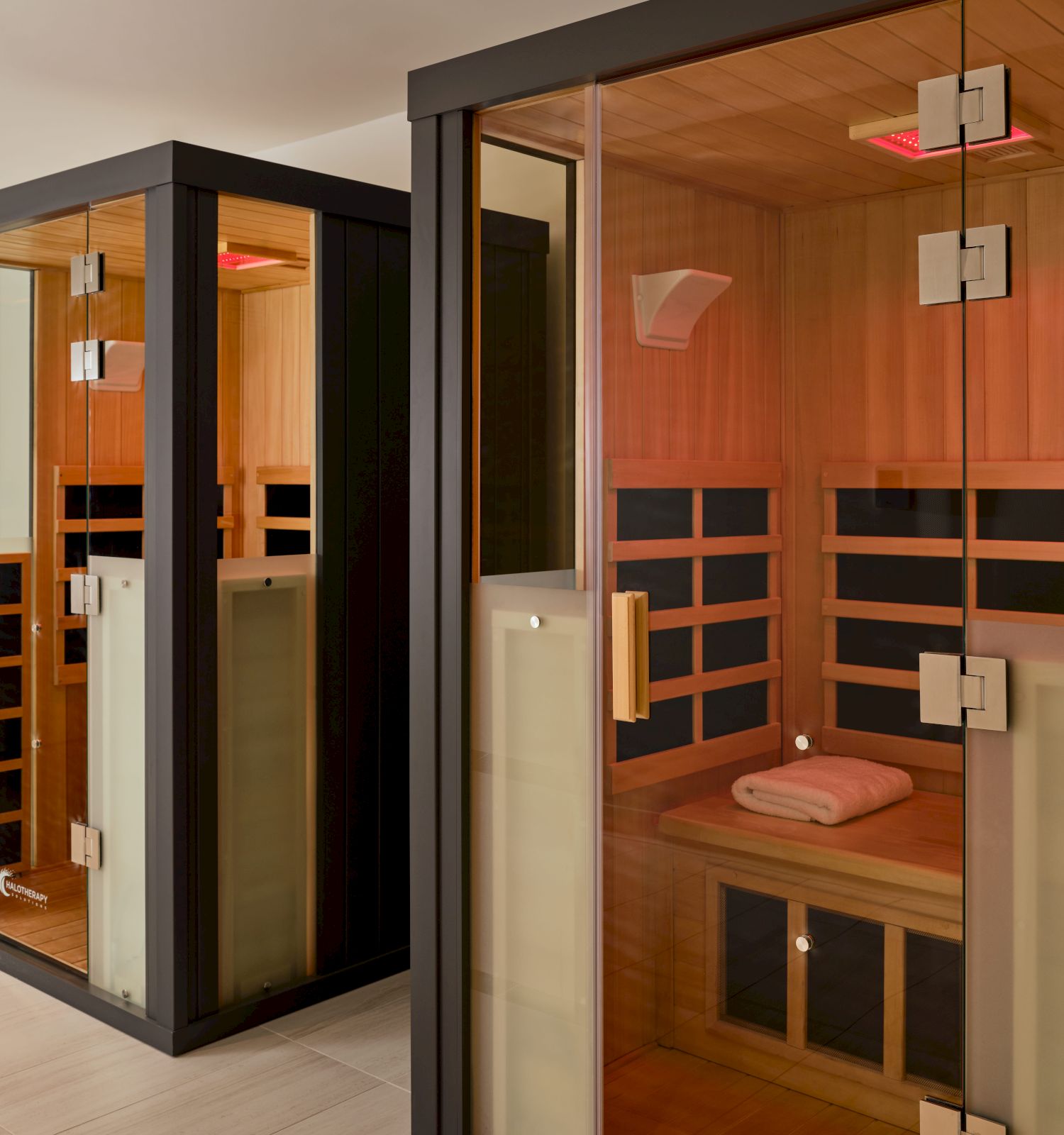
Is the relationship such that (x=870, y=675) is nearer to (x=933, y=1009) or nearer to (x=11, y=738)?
(x=933, y=1009)

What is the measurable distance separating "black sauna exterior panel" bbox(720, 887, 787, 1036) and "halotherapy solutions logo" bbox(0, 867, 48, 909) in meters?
2.04

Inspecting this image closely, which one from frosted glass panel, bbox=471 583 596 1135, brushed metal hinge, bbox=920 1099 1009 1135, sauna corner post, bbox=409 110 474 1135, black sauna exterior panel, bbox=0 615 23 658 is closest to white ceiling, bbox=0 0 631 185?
sauna corner post, bbox=409 110 474 1135

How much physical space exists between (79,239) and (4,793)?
4.70 ft

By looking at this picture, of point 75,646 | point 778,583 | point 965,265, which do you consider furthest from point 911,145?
point 75,646

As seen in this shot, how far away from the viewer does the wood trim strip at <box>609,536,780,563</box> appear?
1.80 m

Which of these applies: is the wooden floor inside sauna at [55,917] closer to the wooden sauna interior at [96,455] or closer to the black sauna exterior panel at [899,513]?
the wooden sauna interior at [96,455]

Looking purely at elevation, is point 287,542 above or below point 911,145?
below

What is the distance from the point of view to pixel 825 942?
1.74 meters

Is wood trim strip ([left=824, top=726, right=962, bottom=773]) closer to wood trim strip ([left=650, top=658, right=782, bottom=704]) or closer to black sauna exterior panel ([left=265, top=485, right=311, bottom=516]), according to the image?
wood trim strip ([left=650, top=658, right=782, bottom=704])

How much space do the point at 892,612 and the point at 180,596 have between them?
164 centimetres

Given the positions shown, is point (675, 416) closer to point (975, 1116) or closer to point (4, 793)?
point (975, 1116)

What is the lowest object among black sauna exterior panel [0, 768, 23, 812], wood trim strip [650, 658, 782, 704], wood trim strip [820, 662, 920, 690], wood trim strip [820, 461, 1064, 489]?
black sauna exterior panel [0, 768, 23, 812]

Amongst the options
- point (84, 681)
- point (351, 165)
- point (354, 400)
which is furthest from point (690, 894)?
point (351, 165)

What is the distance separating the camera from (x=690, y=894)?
1.88 metres
